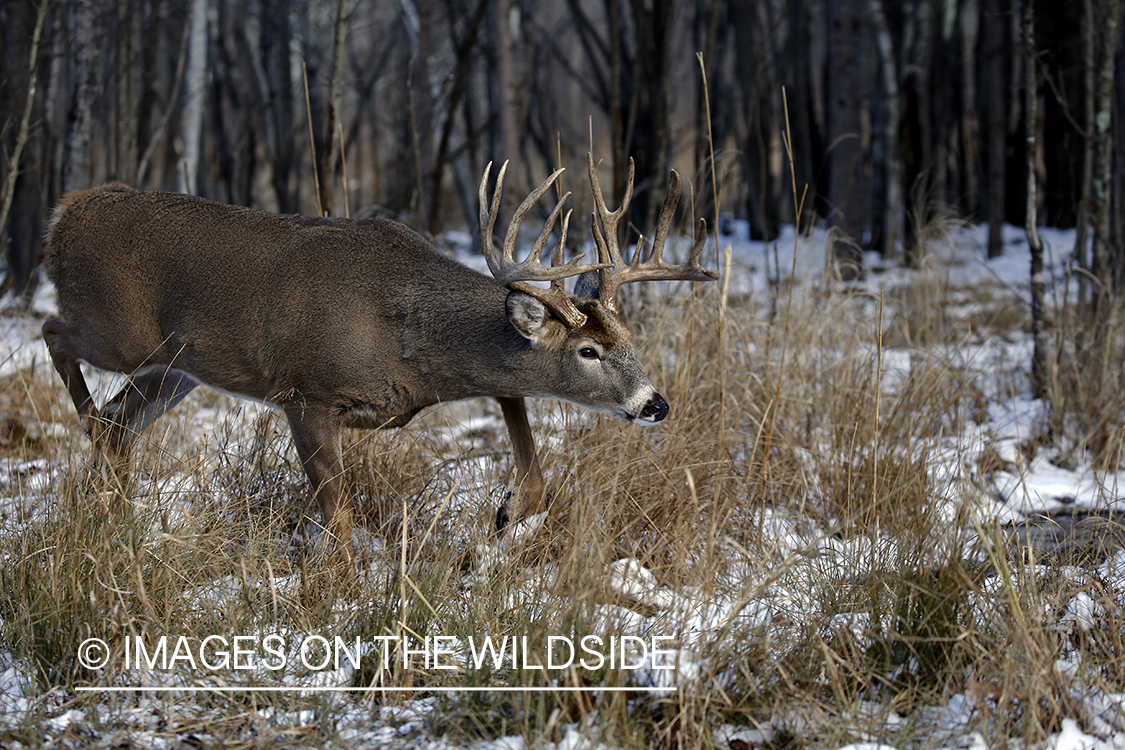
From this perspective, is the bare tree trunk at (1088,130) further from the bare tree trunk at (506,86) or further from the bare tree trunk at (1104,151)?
the bare tree trunk at (506,86)

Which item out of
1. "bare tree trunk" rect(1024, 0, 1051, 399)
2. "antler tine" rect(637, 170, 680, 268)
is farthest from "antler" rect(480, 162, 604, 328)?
"bare tree trunk" rect(1024, 0, 1051, 399)

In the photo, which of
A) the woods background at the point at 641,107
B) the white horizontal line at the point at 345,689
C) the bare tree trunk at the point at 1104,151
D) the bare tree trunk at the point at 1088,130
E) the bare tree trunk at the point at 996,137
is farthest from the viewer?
the bare tree trunk at the point at 996,137

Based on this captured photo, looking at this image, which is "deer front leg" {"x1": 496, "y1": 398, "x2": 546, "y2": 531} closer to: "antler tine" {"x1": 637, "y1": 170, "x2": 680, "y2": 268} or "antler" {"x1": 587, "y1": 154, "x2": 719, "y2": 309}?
"antler" {"x1": 587, "y1": 154, "x2": 719, "y2": 309}

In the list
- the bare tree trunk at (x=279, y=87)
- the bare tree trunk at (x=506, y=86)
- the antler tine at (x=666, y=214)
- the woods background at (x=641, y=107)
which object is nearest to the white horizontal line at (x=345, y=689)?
the antler tine at (x=666, y=214)

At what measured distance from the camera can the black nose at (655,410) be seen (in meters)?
3.82

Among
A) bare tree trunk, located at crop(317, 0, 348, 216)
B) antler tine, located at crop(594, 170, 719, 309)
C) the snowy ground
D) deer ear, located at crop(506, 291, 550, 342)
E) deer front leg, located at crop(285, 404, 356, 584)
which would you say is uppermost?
bare tree trunk, located at crop(317, 0, 348, 216)

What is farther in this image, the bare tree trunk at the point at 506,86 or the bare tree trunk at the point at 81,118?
the bare tree trunk at the point at 506,86

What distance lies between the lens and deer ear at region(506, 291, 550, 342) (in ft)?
12.4

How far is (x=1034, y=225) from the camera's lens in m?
5.75

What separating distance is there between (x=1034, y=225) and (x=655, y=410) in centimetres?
324

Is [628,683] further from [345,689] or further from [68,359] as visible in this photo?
[68,359]

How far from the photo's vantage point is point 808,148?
50.4 feet

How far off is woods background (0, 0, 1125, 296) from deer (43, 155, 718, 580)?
885 mm

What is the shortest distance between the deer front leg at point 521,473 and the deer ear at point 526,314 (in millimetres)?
427
